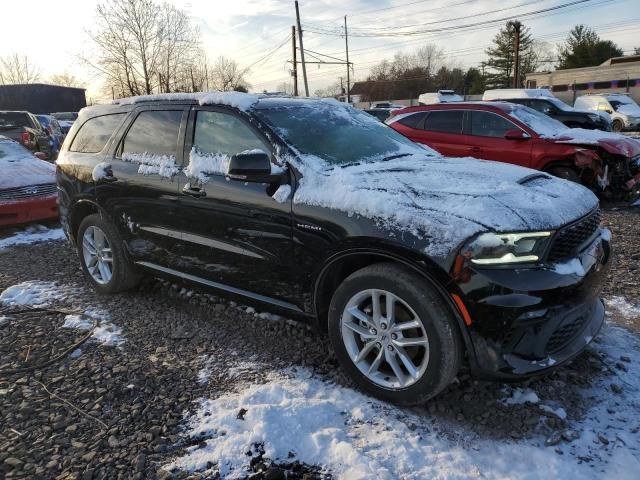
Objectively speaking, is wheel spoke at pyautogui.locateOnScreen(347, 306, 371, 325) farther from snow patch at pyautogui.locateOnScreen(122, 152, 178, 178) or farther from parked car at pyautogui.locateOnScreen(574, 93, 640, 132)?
parked car at pyautogui.locateOnScreen(574, 93, 640, 132)

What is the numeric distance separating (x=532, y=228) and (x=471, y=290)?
438 mm

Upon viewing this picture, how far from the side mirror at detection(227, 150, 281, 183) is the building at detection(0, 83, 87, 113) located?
2734cm

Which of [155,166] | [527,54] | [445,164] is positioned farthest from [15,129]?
[527,54]

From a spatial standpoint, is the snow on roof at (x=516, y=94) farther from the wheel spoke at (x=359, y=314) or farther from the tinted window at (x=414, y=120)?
the wheel spoke at (x=359, y=314)

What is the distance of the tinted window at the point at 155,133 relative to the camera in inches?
151

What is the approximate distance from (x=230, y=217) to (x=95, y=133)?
2196 mm

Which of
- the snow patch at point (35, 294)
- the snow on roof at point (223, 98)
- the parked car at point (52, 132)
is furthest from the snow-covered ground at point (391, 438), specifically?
the parked car at point (52, 132)

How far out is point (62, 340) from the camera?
371 cm

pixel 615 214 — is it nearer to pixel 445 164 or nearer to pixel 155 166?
pixel 445 164

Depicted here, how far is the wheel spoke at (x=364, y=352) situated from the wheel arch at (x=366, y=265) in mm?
347

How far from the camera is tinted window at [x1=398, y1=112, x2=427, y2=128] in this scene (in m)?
8.65

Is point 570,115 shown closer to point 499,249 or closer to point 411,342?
point 499,249

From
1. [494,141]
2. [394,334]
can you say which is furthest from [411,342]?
[494,141]

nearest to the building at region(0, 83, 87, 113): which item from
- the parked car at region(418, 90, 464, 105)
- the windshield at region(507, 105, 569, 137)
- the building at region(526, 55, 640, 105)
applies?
the parked car at region(418, 90, 464, 105)
